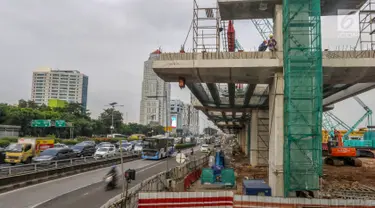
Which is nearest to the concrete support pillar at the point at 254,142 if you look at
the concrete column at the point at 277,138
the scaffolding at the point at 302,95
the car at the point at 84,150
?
the concrete column at the point at 277,138

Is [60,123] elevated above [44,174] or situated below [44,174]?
above

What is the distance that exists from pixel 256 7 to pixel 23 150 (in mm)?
23471

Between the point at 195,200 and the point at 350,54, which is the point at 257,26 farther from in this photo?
the point at 195,200

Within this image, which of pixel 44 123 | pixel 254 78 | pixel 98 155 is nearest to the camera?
pixel 254 78

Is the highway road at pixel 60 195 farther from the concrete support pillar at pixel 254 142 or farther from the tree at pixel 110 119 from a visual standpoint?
the tree at pixel 110 119

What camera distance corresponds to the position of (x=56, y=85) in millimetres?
166250

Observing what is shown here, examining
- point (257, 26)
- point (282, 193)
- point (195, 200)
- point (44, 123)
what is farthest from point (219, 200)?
point (44, 123)

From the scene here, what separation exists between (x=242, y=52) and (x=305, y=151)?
19.5 feet

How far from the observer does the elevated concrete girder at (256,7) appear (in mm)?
16516

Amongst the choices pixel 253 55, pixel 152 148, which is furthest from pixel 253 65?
pixel 152 148

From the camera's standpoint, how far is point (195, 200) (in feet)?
31.5

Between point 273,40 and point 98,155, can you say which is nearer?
point 273,40

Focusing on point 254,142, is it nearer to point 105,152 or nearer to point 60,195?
point 105,152

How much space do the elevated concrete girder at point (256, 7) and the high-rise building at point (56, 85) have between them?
504 ft
